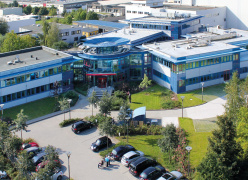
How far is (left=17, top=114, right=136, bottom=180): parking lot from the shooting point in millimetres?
30078

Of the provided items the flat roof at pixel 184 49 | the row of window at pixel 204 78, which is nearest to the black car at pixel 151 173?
the row of window at pixel 204 78

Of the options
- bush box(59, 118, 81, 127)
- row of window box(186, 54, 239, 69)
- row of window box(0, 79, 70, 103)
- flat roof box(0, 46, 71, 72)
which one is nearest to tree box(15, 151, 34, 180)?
bush box(59, 118, 81, 127)

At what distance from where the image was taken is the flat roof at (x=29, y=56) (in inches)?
1881

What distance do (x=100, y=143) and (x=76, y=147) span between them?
105 inches

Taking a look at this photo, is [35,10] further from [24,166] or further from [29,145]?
[24,166]

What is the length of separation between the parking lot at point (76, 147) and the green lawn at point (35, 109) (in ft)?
7.42

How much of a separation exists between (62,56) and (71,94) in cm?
714

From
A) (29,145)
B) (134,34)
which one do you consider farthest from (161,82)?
(29,145)

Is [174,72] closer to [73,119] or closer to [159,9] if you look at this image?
[73,119]

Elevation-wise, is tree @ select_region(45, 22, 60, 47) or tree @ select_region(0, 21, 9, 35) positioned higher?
tree @ select_region(0, 21, 9, 35)

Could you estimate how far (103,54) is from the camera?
5197cm

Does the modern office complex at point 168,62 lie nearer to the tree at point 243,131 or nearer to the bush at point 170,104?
the bush at point 170,104

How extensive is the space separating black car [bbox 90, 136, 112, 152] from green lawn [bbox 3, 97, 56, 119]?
11789 mm

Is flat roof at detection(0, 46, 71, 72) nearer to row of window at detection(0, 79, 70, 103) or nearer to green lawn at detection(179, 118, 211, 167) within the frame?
row of window at detection(0, 79, 70, 103)
